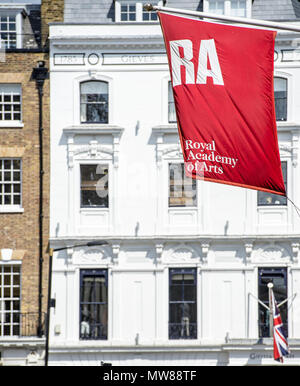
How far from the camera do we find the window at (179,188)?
3231 cm

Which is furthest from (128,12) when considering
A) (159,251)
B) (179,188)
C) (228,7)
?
(159,251)

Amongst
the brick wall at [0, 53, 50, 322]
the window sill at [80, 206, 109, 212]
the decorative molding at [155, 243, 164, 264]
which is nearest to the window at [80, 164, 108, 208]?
the window sill at [80, 206, 109, 212]

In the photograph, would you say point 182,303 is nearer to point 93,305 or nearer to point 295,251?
point 93,305

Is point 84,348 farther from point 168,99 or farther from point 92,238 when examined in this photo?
point 168,99

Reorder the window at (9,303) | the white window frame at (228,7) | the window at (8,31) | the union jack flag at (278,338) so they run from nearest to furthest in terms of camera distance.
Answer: the union jack flag at (278,338)
the window at (9,303)
the white window frame at (228,7)
the window at (8,31)

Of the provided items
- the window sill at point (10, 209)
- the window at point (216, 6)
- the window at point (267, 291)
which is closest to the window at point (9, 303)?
the window sill at point (10, 209)

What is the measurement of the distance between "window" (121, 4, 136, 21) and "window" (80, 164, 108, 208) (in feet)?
18.4

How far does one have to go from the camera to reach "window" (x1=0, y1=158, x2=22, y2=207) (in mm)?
31781

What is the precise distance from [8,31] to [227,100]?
23289mm

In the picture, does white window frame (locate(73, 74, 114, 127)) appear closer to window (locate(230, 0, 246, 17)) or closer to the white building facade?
the white building facade

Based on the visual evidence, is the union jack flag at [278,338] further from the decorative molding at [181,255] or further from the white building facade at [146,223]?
the decorative molding at [181,255]

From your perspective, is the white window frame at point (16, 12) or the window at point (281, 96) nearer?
the window at point (281, 96)

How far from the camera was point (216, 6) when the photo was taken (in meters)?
32.4

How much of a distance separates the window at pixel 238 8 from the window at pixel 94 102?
5.25m
